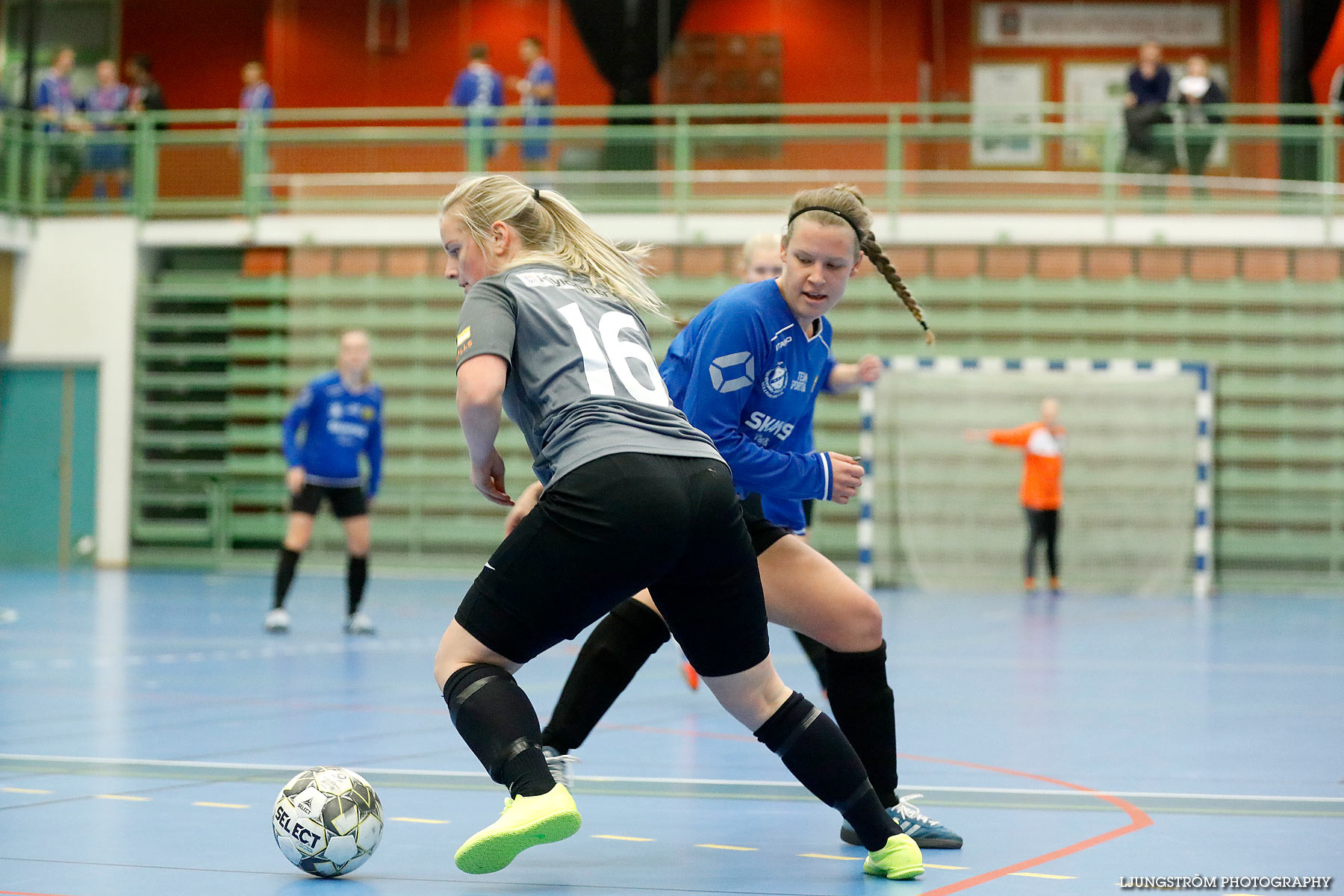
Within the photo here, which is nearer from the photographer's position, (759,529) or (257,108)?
(759,529)

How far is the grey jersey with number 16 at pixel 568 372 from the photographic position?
3.20m

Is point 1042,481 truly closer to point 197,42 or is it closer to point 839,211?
point 839,211

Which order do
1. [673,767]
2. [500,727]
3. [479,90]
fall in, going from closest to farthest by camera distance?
[500,727], [673,767], [479,90]

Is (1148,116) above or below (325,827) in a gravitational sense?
above

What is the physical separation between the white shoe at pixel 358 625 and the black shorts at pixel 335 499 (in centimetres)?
67

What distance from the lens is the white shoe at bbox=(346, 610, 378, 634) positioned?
10.2m

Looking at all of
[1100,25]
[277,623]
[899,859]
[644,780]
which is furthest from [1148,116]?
[899,859]

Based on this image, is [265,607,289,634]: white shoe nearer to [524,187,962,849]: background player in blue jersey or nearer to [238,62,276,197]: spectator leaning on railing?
[524,187,962,849]: background player in blue jersey

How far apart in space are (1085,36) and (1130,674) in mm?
12779

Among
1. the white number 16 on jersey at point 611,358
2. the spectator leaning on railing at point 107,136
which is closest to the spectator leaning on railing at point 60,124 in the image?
the spectator leaning on railing at point 107,136

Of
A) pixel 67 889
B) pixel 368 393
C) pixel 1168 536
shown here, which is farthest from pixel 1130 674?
pixel 1168 536

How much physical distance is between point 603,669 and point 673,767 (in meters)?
0.96

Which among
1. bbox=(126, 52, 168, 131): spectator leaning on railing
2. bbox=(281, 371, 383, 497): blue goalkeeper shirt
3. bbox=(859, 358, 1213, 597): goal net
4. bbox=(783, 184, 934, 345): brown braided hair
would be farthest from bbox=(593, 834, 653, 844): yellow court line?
bbox=(126, 52, 168, 131): spectator leaning on railing

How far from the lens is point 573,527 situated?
123 inches
